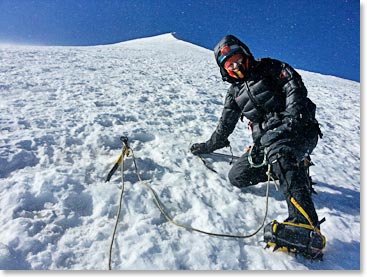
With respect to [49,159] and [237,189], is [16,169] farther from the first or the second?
[237,189]

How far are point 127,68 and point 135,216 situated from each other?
9.85 metres

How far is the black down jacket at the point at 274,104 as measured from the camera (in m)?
3.03

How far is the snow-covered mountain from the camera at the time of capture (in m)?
2.59

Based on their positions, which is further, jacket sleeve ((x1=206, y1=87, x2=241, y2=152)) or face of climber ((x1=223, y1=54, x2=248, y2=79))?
jacket sleeve ((x1=206, y1=87, x2=241, y2=152))

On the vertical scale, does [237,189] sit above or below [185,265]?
above

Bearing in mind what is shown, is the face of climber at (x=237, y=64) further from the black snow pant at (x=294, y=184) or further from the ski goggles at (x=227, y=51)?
the black snow pant at (x=294, y=184)

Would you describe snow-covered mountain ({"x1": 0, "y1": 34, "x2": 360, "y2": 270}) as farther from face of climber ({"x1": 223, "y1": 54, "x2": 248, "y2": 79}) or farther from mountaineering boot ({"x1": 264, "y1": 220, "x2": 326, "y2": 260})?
face of climber ({"x1": 223, "y1": 54, "x2": 248, "y2": 79})

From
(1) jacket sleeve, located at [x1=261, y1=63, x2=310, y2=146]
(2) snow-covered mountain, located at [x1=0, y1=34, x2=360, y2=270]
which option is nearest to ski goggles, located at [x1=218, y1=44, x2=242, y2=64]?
(1) jacket sleeve, located at [x1=261, y1=63, x2=310, y2=146]

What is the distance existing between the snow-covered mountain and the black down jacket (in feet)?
3.21

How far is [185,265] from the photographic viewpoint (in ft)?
8.35

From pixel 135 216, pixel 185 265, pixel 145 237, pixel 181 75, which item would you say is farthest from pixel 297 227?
pixel 181 75

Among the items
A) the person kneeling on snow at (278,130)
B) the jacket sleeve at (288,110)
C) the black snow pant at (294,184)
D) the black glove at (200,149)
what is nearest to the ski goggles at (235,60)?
the person kneeling on snow at (278,130)

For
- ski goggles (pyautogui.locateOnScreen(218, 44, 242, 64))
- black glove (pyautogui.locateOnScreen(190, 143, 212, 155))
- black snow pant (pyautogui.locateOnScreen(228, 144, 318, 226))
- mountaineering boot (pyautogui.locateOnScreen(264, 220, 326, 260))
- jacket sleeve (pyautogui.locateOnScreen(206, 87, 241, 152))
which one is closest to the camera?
mountaineering boot (pyautogui.locateOnScreen(264, 220, 326, 260))

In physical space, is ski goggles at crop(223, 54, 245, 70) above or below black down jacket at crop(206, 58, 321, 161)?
above
